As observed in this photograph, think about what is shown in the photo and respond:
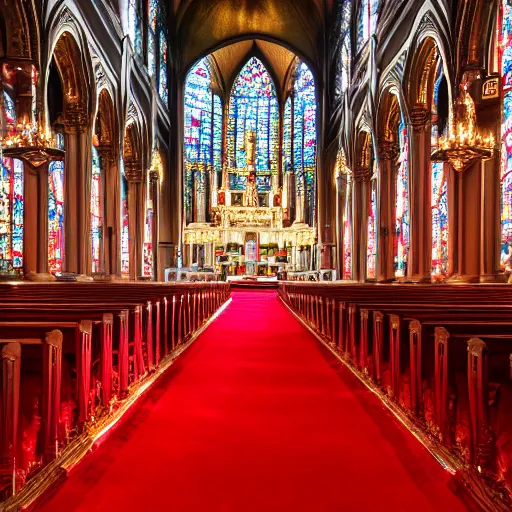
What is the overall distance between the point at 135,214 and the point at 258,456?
734 inches

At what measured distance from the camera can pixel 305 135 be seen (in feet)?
97.8

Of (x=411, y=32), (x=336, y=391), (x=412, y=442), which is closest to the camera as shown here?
(x=412, y=442)

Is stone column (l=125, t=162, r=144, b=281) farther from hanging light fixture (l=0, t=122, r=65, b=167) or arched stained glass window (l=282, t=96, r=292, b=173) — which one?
arched stained glass window (l=282, t=96, r=292, b=173)

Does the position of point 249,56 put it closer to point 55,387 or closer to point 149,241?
point 149,241

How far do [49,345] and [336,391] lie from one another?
7.14ft

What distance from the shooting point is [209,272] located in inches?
918

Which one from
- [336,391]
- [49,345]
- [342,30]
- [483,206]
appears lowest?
[336,391]

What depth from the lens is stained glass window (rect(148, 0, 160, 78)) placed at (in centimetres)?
2155

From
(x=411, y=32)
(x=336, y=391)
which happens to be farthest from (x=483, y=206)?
(x=336, y=391)

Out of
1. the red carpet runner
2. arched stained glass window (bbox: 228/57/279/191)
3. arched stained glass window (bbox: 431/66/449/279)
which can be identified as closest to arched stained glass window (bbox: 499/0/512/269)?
arched stained glass window (bbox: 431/66/449/279)

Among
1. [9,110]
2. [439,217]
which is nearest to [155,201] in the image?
[9,110]

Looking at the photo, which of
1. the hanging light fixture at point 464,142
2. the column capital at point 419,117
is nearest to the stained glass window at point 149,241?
the column capital at point 419,117

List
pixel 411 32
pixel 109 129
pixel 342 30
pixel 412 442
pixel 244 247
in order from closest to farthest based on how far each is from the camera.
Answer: pixel 412 442, pixel 411 32, pixel 109 129, pixel 342 30, pixel 244 247

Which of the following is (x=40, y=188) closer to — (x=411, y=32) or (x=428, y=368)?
(x=411, y=32)
